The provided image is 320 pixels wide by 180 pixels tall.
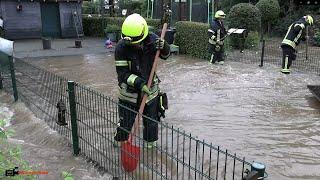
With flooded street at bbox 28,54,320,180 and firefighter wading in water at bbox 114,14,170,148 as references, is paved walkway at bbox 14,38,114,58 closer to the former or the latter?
flooded street at bbox 28,54,320,180

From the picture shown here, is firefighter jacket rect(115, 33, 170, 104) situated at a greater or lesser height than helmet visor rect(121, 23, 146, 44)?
lesser

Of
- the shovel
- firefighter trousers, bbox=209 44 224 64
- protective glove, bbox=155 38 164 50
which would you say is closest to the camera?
the shovel

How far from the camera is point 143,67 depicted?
5.32 meters

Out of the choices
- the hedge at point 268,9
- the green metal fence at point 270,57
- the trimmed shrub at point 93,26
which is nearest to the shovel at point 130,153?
the green metal fence at point 270,57

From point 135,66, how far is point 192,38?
9519 mm

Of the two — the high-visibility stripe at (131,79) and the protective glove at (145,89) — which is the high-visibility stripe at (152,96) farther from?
the high-visibility stripe at (131,79)

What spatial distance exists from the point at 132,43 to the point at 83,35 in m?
19.7

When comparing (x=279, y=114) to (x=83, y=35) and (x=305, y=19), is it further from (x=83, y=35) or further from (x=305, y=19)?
(x=83, y=35)

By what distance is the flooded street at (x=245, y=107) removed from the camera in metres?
5.65

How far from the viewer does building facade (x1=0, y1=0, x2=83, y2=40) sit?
71.8 feet

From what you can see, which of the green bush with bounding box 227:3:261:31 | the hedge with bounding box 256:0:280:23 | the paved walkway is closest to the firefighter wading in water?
the paved walkway

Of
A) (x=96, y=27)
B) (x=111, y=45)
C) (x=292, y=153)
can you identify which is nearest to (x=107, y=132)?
(x=292, y=153)

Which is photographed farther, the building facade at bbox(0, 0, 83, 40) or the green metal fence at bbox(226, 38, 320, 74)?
the building facade at bbox(0, 0, 83, 40)

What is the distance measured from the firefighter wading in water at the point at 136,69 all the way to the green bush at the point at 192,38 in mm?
8511
